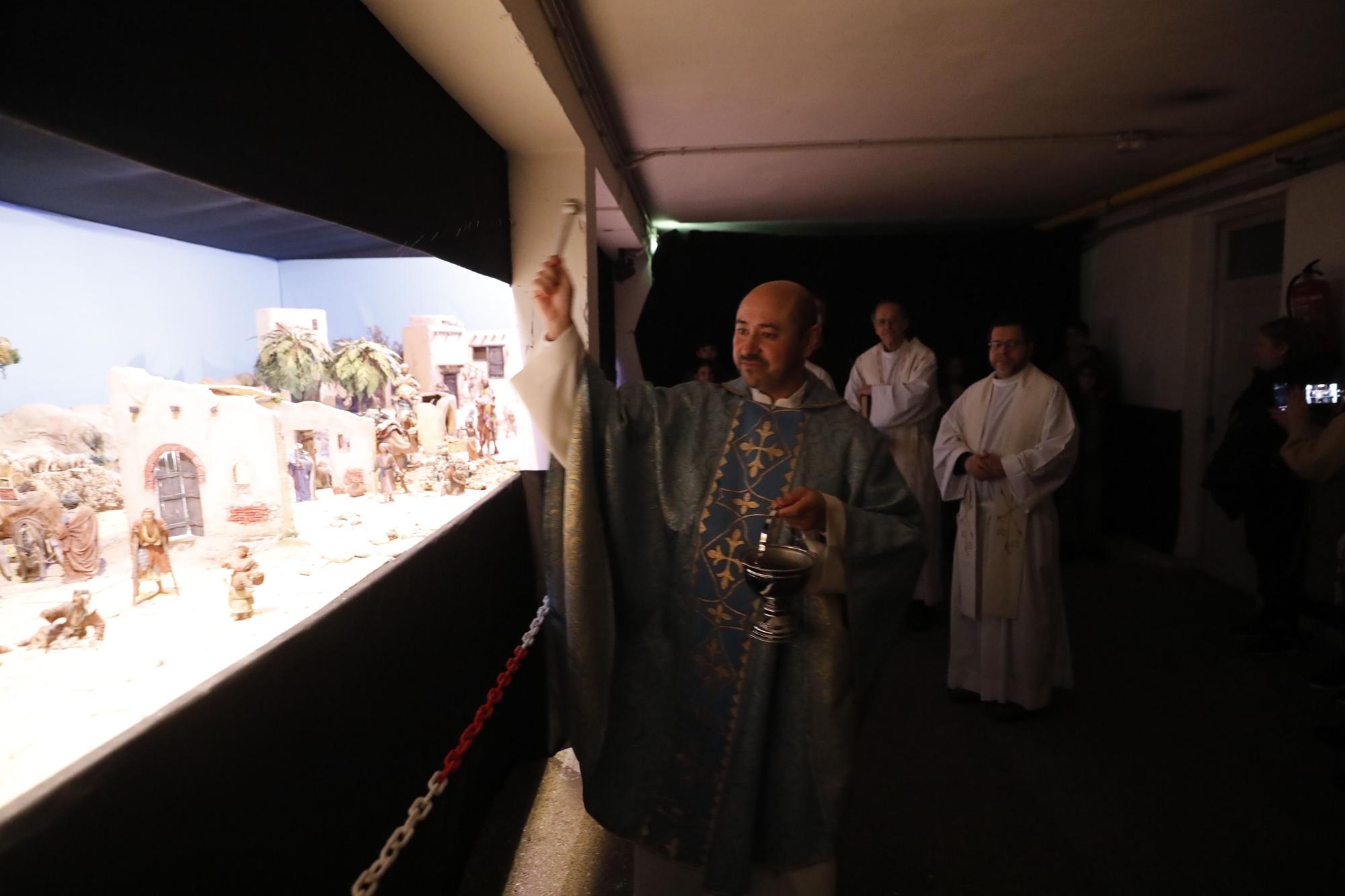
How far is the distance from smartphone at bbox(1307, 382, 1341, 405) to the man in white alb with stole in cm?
158

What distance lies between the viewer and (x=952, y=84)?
3.45m

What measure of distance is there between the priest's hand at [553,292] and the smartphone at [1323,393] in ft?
13.1

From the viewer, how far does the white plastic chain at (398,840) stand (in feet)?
5.09

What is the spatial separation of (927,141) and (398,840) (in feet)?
14.1

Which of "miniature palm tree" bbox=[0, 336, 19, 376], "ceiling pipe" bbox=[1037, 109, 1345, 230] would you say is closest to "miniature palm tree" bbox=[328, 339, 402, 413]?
"miniature palm tree" bbox=[0, 336, 19, 376]

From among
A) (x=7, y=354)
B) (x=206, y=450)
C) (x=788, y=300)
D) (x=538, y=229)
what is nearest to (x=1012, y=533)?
(x=788, y=300)

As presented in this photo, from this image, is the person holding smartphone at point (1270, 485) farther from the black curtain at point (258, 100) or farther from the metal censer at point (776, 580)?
the black curtain at point (258, 100)

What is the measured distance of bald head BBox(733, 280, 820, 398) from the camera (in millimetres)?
1874

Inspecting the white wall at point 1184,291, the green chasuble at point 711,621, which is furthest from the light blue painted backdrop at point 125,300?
the white wall at point 1184,291

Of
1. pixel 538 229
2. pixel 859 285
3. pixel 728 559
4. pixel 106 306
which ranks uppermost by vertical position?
pixel 859 285

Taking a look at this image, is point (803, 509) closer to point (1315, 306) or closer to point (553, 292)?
point (553, 292)

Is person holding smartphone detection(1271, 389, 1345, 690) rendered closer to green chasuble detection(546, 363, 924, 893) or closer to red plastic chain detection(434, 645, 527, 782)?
green chasuble detection(546, 363, 924, 893)

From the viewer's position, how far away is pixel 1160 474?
586 centimetres

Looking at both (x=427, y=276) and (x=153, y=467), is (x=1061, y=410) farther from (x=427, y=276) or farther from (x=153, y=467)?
(x=153, y=467)
